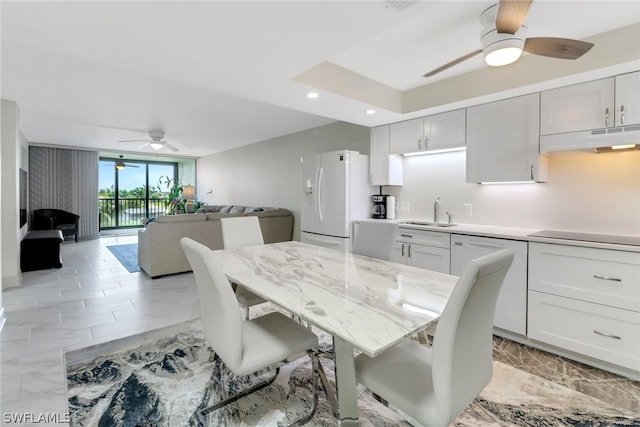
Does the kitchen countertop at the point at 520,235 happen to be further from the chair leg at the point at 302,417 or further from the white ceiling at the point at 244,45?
the chair leg at the point at 302,417

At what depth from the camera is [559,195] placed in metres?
2.77

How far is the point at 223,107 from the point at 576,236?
4.18 metres

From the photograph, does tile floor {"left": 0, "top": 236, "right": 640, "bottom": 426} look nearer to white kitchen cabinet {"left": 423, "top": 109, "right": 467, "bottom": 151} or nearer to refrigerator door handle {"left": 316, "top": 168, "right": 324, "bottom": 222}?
refrigerator door handle {"left": 316, "top": 168, "right": 324, "bottom": 222}

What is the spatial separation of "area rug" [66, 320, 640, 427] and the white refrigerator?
6.17ft

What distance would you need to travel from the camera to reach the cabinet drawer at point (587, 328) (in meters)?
2.06

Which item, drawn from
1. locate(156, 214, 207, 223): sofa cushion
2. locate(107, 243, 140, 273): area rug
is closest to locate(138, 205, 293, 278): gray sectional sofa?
locate(156, 214, 207, 223): sofa cushion

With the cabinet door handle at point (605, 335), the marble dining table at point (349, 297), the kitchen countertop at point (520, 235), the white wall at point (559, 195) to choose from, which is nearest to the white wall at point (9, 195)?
the marble dining table at point (349, 297)

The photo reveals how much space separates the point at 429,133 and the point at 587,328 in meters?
2.21

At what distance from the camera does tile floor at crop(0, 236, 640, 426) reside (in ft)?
6.24

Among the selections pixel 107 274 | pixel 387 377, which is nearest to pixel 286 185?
pixel 107 274

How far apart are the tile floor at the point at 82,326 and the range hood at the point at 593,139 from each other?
1659 millimetres

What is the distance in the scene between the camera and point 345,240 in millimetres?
3764
